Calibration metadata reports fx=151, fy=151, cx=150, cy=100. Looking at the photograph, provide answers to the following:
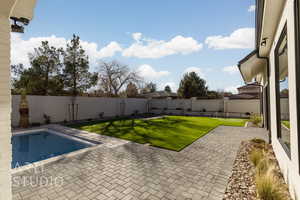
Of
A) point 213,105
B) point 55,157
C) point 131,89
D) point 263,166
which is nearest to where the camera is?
point 263,166

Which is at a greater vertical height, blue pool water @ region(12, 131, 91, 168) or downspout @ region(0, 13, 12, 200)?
downspout @ region(0, 13, 12, 200)

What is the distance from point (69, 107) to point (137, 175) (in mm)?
11075

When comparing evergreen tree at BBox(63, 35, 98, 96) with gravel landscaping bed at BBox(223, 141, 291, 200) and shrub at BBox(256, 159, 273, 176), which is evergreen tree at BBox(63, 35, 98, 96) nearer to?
gravel landscaping bed at BBox(223, 141, 291, 200)

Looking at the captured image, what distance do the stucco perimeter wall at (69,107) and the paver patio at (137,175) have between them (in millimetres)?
8213

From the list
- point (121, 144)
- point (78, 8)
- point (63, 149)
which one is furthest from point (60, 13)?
point (121, 144)

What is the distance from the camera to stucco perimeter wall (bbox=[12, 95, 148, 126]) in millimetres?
10477

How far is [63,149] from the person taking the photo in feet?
19.8

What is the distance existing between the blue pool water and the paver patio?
60.5 inches

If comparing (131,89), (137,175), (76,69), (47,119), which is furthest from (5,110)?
(131,89)

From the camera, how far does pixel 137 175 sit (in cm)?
350

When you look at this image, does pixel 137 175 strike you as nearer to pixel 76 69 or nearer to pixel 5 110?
pixel 5 110

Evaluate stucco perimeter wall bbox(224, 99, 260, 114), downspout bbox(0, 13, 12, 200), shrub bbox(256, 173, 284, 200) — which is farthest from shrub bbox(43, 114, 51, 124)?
stucco perimeter wall bbox(224, 99, 260, 114)

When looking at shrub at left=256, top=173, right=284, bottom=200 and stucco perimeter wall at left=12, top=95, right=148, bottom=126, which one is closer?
shrub at left=256, top=173, right=284, bottom=200

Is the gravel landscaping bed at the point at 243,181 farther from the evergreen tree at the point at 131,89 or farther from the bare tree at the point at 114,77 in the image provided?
the evergreen tree at the point at 131,89
